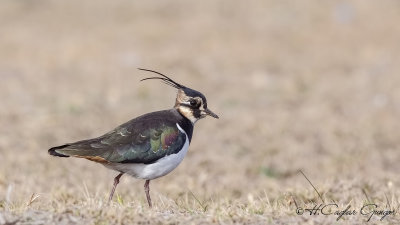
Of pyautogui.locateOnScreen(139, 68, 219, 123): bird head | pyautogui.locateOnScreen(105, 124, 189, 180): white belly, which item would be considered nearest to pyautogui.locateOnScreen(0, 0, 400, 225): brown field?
pyautogui.locateOnScreen(105, 124, 189, 180): white belly

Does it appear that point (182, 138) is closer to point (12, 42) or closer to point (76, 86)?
point (76, 86)

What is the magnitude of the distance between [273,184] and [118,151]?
418 centimetres

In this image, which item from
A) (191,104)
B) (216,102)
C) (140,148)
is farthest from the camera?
(216,102)

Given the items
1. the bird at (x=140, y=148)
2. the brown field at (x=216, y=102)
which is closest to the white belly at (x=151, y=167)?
the bird at (x=140, y=148)

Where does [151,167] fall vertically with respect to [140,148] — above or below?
below

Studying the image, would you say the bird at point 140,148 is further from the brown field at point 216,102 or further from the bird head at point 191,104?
the brown field at point 216,102

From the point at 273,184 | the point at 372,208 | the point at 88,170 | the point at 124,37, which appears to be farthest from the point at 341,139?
the point at 124,37

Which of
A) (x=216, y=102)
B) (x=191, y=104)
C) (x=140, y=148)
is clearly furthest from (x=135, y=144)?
(x=216, y=102)

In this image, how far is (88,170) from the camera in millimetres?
11258

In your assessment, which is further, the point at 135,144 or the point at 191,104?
the point at 191,104

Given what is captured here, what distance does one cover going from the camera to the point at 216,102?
16.8m

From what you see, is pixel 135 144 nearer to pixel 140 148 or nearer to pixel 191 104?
pixel 140 148

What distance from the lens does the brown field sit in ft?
24.6

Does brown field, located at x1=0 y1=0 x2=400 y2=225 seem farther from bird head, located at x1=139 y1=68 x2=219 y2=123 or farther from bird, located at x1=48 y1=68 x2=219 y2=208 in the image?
bird head, located at x1=139 y1=68 x2=219 y2=123
